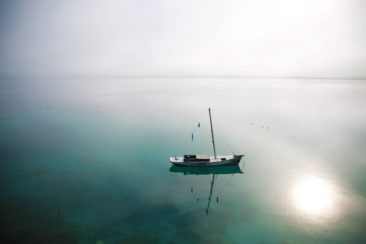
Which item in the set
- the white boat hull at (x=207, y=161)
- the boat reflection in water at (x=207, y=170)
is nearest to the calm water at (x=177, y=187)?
the boat reflection in water at (x=207, y=170)

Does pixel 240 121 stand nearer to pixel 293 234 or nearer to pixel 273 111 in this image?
pixel 273 111

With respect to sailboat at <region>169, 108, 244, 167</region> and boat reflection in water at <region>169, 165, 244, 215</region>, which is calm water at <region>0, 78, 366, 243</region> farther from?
sailboat at <region>169, 108, 244, 167</region>

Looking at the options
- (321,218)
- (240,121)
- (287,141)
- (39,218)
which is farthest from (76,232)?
(240,121)

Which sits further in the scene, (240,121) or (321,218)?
(240,121)

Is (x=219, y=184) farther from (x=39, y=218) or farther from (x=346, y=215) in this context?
(x=39, y=218)

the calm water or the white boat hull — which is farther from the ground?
the white boat hull

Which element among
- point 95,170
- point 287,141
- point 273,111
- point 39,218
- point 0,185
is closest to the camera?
point 39,218

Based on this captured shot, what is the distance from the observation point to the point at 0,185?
176 feet

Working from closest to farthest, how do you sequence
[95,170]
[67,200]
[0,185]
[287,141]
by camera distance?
1. [67,200]
2. [0,185]
3. [95,170]
4. [287,141]

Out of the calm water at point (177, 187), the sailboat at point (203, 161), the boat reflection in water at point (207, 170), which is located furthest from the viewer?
the boat reflection in water at point (207, 170)

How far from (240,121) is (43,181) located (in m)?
90.0

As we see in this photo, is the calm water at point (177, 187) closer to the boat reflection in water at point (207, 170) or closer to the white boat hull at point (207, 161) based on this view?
the boat reflection in water at point (207, 170)

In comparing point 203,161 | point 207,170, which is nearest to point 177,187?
point 203,161

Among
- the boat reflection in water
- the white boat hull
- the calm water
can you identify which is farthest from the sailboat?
the calm water
